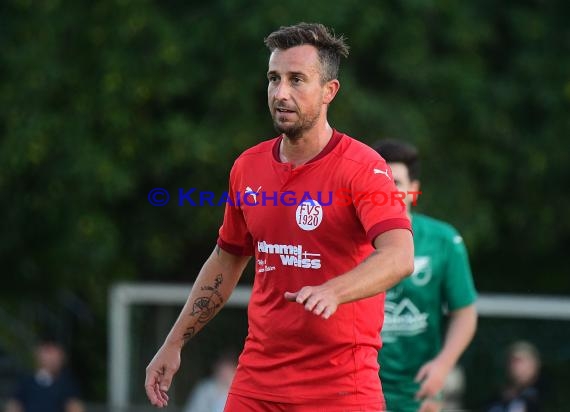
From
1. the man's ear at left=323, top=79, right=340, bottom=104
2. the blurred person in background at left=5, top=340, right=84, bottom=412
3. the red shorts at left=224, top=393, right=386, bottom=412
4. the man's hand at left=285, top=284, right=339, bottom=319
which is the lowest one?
the blurred person in background at left=5, top=340, right=84, bottom=412

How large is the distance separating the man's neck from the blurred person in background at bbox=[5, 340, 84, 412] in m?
8.18

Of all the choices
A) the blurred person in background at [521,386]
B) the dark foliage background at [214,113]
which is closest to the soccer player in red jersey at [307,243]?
the blurred person in background at [521,386]

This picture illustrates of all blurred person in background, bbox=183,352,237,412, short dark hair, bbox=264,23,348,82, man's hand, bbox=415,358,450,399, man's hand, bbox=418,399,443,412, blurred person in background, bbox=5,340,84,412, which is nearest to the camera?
short dark hair, bbox=264,23,348,82

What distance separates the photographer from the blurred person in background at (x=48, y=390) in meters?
12.6

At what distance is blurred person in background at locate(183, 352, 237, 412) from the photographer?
11.9 m

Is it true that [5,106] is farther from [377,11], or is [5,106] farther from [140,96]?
[377,11]

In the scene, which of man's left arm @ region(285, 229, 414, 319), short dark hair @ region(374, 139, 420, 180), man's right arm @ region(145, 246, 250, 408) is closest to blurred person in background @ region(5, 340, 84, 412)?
short dark hair @ region(374, 139, 420, 180)

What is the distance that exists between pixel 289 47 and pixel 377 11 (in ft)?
23.5

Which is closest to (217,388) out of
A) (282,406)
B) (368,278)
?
(282,406)

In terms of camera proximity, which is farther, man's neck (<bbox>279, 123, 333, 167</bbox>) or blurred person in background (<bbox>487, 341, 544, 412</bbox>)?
blurred person in background (<bbox>487, 341, 544, 412</bbox>)

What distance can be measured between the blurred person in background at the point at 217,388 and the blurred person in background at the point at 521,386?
285cm

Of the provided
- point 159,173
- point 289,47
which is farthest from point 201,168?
point 289,47

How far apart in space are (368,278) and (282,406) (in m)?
0.87

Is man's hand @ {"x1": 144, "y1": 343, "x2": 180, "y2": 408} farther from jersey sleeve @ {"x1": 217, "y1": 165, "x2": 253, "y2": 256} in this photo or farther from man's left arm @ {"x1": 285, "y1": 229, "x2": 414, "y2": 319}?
man's left arm @ {"x1": 285, "y1": 229, "x2": 414, "y2": 319}
